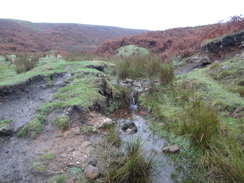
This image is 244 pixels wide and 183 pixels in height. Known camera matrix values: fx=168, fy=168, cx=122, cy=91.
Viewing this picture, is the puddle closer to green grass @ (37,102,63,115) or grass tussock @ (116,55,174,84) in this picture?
green grass @ (37,102,63,115)

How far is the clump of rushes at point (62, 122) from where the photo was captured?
3301 mm

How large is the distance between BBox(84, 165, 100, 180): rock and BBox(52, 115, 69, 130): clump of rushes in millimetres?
1210

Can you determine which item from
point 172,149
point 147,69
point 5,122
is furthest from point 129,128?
point 147,69

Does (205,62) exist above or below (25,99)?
above

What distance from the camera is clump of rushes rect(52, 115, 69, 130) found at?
130 inches

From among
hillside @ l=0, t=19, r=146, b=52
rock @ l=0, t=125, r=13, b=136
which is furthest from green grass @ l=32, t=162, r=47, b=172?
hillside @ l=0, t=19, r=146, b=52

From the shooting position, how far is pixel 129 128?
3.77 meters

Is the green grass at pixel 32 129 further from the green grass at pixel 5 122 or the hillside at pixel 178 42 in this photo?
the hillside at pixel 178 42

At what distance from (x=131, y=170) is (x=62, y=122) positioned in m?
1.77

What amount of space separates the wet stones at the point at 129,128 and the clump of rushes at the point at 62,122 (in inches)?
47.6

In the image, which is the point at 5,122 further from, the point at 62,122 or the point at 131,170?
the point at 131,170

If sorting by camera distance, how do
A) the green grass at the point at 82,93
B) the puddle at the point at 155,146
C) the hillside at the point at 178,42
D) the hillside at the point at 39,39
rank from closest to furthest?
the puddle at the point at 155,146 < the green grass at the point at 82,93 < the hillside at the point at 178,42 < the hillside at the point at 39,39

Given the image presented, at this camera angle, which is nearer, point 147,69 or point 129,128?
point 129,128

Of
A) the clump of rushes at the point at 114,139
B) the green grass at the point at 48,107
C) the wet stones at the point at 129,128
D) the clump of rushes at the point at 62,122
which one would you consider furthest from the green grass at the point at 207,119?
the green grass at the point at 48,107
